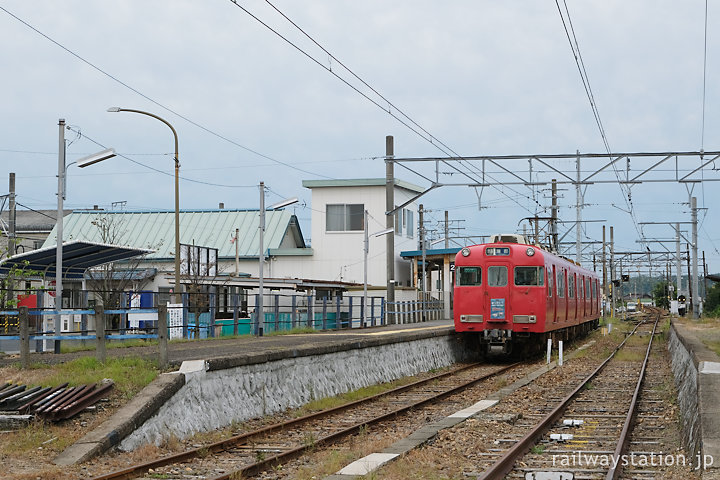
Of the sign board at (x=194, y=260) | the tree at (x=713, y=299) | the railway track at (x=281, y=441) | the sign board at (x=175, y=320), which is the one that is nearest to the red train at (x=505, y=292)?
the railway track at (x=281, y=441)

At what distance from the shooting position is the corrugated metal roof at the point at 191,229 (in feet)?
170

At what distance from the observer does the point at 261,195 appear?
28.2 metres

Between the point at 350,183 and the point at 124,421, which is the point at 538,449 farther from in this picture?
the point at 350,183

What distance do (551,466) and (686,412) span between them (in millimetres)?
3779

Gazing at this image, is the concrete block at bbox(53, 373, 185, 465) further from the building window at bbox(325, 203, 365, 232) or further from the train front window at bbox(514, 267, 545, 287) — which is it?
the building window at bbox(325, 203, 365, 232)

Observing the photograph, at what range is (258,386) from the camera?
45.3 feet

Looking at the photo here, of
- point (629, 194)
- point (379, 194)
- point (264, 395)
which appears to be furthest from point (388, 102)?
point (379, 194)

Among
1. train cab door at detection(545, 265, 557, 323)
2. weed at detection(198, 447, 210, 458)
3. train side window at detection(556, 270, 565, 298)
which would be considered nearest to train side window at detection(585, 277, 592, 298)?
train side window at detection(556, 270, 565, 298)

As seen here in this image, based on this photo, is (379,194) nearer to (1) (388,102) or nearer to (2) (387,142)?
(2) (387,142)

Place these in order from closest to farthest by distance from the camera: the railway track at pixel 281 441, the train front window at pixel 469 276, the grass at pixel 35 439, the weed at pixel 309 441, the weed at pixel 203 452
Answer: the railway track at pixel 281 441, the grass at pixel 35 439, the weed at pixel 203 452, the weed at pixel 309 441, the train front window at pixel 469 276

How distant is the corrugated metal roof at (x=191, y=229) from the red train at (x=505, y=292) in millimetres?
26789

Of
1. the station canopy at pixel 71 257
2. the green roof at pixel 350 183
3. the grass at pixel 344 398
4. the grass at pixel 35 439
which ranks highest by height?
the green roof at pixel 350 183

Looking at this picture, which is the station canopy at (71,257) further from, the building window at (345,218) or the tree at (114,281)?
the building window at (345,218)

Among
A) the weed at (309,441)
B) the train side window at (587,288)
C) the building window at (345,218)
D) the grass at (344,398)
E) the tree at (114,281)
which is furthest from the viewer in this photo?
the building window at (345,218)
